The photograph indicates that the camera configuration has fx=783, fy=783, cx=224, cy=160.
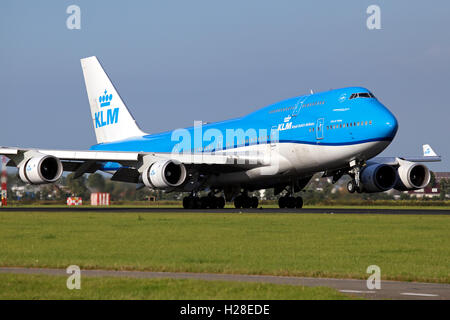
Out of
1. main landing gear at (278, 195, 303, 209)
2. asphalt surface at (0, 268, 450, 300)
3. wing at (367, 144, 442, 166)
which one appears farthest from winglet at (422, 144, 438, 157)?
asphalt surface at (0, 268, 450, 300)

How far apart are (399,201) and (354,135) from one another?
3036cm

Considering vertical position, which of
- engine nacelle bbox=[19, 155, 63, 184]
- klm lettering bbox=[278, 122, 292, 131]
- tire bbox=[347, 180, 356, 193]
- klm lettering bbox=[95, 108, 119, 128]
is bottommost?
tire bbox=[347, 180, 356, 193]

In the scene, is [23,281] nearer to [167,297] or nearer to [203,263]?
[167,297]

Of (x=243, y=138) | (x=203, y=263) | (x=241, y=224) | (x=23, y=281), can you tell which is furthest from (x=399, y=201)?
(x=23, y=281)

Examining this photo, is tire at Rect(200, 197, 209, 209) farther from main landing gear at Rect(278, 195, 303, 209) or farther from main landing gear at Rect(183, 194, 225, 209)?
main landing gear at Rect(278, 195, 303, 209)

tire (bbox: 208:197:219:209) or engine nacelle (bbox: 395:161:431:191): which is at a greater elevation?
engine nacelle (bbox: 395:161:431:191)

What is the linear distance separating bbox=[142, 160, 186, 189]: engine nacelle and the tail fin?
16558 millimetres

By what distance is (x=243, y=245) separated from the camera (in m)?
24.6

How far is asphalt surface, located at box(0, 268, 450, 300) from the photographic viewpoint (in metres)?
14.2

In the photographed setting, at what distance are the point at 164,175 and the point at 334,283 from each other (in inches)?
1226

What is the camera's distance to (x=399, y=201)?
72.3 meters

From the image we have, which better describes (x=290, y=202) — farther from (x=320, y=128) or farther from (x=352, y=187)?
(x=320, y=128)

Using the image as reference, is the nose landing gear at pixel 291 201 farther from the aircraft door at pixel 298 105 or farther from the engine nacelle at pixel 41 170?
the engine nacelle at pixel 41 170
